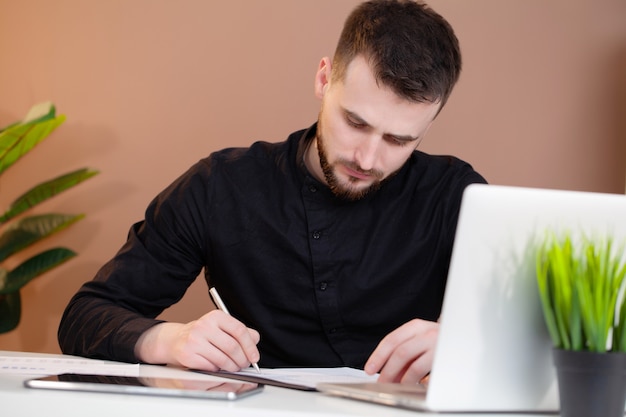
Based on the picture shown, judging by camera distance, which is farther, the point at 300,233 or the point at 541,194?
the point at 300,233

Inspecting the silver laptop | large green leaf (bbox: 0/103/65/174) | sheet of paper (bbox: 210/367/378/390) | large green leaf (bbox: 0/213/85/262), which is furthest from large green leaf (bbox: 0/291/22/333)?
the silver laptop

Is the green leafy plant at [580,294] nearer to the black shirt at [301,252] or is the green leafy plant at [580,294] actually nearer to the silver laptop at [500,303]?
the silver laptop at [500,303]

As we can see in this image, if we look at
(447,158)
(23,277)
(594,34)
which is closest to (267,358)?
(447,158)

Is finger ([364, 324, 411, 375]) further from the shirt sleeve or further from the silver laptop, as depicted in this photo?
the shirt sleeve

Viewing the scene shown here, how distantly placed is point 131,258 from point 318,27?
1721 mm

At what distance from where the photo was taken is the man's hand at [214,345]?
49.2 inches

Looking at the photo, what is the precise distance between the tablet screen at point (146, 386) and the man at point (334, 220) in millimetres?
645

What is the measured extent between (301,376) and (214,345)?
14 cm

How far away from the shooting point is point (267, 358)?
1865 millimetres

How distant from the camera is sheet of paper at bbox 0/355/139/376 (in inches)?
44.0

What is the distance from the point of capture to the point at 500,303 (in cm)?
86

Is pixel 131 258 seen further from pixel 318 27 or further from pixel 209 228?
pixel 318 27

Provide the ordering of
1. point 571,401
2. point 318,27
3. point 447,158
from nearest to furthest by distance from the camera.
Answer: point 571,401 < point 447,158 < point 318,27

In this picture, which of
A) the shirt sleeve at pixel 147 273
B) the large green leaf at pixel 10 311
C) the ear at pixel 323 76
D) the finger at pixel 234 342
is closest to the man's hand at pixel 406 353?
the finger at pixel 234 342
